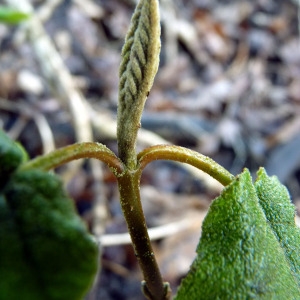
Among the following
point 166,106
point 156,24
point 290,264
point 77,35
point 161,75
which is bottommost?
point 290,264

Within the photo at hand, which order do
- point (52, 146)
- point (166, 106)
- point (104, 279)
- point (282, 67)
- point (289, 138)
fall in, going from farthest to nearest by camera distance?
1. point (282, 67)
2. point (166, 106)
3. point (289, 138)
4. point (52, 146)
5. point (104, 279)

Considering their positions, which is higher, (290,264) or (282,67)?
(282,67)

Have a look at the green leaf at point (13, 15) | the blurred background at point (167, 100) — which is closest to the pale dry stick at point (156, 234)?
the blurred background at point (167, 100)

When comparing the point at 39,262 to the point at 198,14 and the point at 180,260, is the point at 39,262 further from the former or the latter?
the point at 198,14

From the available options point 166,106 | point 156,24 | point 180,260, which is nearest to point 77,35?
point 166,106

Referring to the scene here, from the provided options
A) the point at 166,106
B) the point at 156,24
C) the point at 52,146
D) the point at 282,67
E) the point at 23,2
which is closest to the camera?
the point at 156,24

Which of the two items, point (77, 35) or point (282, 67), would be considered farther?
point (282, 67)

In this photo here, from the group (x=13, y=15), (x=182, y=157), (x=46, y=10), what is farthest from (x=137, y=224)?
(x=46, y=10)

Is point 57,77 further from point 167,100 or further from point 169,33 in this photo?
point 169,33

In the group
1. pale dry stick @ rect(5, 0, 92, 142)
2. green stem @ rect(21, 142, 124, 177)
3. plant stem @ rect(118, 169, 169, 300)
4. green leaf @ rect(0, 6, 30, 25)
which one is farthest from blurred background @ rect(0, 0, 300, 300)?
green stem @ rect(21, 142, 124, 177)
